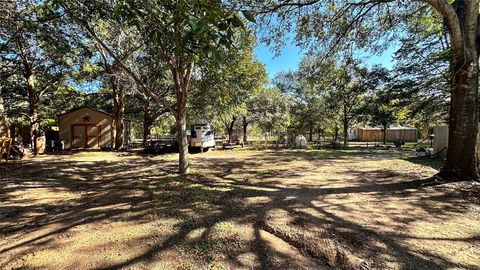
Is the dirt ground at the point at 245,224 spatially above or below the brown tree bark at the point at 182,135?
below

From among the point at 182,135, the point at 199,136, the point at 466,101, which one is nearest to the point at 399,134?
the point at 199,136

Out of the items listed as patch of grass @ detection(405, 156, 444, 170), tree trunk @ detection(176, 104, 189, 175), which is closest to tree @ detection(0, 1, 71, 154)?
tree trunk @ detection(176, 104, 189, 175)

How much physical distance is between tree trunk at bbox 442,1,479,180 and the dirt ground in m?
0.59

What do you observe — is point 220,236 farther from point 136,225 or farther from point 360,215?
point 360,215

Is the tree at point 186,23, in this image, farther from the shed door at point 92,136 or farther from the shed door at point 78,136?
the shed door at point 78,136

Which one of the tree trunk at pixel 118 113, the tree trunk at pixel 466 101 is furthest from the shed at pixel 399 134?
the tree trunk at pixel 466 101

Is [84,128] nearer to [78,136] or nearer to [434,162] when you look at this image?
[78,136]

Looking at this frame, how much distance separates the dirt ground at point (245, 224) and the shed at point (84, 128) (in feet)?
43.1

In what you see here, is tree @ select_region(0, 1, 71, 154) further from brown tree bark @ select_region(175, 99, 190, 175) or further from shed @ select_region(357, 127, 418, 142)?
shed @ select_region(357, 127, 418, 142)

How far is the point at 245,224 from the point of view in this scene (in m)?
4.03

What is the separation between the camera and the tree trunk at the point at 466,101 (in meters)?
5.80

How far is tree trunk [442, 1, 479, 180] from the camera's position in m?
5.80

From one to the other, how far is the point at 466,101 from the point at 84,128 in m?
21.1

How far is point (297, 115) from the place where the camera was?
28016 mm
